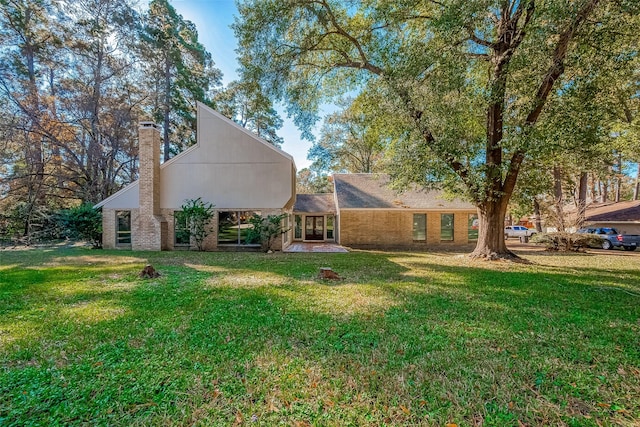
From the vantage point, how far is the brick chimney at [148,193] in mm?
13758

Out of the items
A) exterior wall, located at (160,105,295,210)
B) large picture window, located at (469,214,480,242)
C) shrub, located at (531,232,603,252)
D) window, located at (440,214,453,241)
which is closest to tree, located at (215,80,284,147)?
exterior wall, located at (160,105,295,210)

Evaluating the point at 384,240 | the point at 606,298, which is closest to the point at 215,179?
the point at 384,240

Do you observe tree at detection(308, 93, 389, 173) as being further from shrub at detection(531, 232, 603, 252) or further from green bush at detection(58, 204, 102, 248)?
green bush at detection(58, 204, 102, 248)

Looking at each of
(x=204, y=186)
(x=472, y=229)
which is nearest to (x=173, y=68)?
(x=204, y=186)

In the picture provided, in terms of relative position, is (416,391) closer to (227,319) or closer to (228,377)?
(228,377)

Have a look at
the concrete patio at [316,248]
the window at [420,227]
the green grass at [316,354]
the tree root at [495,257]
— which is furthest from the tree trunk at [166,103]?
the tree root at [495,257]

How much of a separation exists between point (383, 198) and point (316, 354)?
1552cm

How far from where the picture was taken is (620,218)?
2002cm

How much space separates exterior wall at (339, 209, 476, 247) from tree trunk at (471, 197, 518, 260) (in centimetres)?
590

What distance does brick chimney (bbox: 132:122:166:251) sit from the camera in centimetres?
1376

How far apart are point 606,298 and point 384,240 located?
11574mm

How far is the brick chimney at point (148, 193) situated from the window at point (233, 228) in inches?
115

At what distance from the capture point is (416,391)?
2.69 m

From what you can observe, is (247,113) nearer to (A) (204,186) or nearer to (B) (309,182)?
(A) (204,186)
